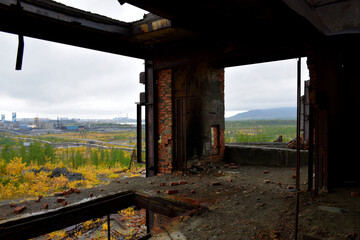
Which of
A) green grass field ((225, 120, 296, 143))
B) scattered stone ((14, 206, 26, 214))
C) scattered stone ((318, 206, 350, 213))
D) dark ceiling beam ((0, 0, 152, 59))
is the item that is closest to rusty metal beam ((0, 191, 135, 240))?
scattered stone ((14, 206, 26, 214))

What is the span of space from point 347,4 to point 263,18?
81 cm

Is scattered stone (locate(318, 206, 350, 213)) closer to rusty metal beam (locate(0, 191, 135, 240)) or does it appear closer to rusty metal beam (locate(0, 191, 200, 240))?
rusty metal beam (locate(0, 191, 200, 240))

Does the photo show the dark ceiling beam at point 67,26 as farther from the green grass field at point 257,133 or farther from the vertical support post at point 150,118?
the green grass field at point 257,133

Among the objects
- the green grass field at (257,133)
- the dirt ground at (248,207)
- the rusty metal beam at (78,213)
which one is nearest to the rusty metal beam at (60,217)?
the rusty metal beam at (78,213)

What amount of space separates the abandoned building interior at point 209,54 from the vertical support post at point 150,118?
33 mm

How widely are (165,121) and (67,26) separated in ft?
12.2

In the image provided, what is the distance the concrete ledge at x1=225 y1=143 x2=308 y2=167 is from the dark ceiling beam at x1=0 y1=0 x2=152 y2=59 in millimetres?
5223

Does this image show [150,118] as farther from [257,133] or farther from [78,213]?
[257,133]

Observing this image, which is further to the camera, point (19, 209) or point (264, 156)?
point (264, 156)

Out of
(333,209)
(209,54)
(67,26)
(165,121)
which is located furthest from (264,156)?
(67,26)

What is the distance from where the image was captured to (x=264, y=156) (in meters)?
8.34

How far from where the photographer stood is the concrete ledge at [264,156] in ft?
25.7

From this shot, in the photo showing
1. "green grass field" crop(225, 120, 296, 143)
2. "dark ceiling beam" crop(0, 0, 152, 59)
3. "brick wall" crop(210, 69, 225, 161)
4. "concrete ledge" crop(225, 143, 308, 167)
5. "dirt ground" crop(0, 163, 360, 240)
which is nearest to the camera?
"dirt ground" crop(0, 163, 360, 240)

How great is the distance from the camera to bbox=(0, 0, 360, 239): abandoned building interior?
2479 millimetres
